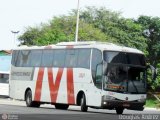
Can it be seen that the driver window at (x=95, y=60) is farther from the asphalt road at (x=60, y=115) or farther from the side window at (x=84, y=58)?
the asphalt road at (x=60, y=115)

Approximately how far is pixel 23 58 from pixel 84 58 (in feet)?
21.9

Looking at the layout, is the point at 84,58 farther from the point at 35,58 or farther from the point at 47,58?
the point at 35,58

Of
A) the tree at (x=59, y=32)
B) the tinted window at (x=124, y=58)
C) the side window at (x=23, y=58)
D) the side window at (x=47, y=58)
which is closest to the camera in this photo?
the tinted window at (x=124, y=58)

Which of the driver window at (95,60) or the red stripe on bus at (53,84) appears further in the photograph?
the red stripe on bus at (53,84)

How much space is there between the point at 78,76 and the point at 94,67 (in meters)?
1.71

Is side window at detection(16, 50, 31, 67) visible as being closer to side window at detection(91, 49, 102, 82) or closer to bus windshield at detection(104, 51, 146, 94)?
side window at detection(91, 49, 102, 82)

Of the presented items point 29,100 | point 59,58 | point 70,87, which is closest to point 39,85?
point 29,100

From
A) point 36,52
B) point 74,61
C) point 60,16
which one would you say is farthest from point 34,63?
point 60,16

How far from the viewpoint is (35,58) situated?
35.7m

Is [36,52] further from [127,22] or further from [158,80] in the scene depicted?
[127,22]

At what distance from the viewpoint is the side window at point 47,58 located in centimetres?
3414

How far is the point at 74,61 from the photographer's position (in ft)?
105

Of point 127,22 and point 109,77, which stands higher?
point 127,22

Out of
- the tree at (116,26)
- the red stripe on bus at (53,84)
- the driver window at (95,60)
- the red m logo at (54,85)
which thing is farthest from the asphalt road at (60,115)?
the tree at (116,26)
